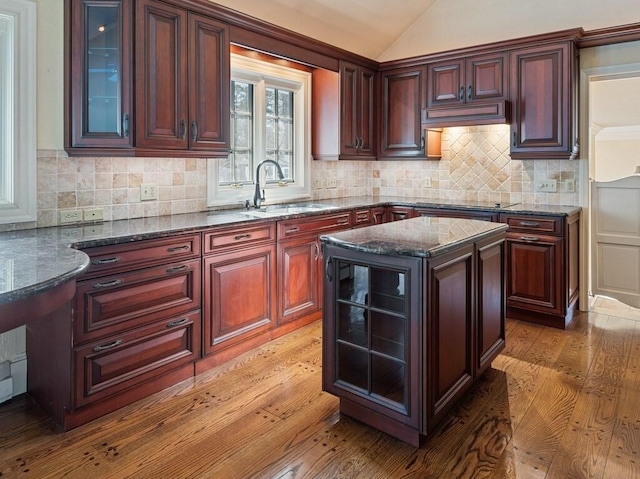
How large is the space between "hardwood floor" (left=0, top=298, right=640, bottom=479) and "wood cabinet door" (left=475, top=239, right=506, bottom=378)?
0.21 m

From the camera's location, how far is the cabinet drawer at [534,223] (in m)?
3.63

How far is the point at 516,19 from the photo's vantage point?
4.19m

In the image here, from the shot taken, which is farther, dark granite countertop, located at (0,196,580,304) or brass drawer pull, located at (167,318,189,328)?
brass drawer pull, located at (167,318,189,328)

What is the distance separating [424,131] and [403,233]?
8.31 ft

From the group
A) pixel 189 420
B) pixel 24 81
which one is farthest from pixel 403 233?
pixel 24 81

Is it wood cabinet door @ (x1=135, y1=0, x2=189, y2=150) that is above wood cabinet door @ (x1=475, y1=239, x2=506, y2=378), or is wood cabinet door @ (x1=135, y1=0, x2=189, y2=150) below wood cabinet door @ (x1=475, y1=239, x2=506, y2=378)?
above

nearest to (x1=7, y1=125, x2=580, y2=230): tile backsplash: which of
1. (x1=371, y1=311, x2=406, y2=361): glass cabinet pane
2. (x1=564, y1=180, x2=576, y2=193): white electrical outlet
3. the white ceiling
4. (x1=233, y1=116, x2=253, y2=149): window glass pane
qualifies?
(x1=564, y1=180, x2=576, y2=193): white electrical outlet

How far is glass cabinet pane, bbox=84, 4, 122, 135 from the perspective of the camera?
8.61 ft

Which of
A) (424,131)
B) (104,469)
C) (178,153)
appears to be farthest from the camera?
(424,131)

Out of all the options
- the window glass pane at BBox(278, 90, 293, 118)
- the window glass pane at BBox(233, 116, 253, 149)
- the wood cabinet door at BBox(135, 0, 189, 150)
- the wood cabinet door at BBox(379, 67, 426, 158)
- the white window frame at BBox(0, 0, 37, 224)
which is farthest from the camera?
the wood cabinet door at BBox(379, 67, 426, 158)

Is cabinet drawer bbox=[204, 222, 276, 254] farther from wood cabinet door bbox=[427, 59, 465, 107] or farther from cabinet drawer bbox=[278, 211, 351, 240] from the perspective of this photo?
wood cabinet door bbox=[427, 59, 465, 107]

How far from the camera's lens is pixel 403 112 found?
15.6 feet

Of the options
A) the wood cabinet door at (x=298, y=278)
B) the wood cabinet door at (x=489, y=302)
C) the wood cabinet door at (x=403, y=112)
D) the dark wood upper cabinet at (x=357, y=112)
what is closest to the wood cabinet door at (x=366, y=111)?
the dark wood upper cabinet at (x=357, y=112)

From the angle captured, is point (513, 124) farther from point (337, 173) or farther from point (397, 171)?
point (337, 173)
